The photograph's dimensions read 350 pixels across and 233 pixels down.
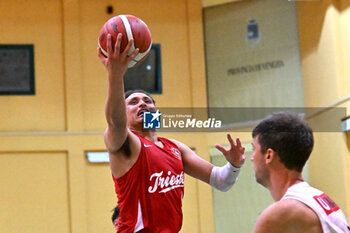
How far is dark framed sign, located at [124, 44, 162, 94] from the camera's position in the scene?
435 inches

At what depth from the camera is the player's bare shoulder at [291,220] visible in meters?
2.69

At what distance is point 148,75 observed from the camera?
36.4 feet

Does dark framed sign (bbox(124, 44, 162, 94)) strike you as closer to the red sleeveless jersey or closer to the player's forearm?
the red sleeveless jersey

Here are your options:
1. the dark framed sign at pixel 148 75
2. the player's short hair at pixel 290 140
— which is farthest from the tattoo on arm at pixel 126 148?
the dark framed sign at pixel 148 75

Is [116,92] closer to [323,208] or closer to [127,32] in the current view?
[127,32]

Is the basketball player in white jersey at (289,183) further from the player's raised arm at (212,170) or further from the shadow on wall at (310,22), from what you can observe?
the shadow on wall at (310,22)

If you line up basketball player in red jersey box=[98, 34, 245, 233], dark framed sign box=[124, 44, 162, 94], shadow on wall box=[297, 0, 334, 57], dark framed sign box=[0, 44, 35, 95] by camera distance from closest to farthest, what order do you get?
basketball player in red jersey box=[98, 34, 245, 233] < shadow on wall box=[297, 0, 334, 57] < dark framed sign box=[0, 44, 35, 95] < dark framed sign box=[124, 44, 162, 94]

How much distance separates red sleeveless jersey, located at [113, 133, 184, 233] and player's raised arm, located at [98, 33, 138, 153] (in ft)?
1.05

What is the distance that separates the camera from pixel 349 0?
911 cm

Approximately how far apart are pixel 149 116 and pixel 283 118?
1.92 m

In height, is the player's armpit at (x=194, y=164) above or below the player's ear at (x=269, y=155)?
below

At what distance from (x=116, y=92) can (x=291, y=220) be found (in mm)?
1684

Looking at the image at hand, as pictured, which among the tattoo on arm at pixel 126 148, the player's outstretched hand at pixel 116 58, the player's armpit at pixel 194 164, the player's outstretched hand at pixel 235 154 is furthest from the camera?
the player's armpit at pixel 194 164

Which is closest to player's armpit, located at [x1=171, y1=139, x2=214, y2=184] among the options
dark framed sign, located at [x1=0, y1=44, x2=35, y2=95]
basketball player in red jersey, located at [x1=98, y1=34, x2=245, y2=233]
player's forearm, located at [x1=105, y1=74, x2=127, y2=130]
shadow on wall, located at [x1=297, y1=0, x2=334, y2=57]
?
basketball player in red jersey, located at [x1=98, y1=34, x2=245, y2=233]
